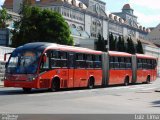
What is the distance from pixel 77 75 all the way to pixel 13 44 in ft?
162

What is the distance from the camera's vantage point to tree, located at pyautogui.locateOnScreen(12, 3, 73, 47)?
252ft

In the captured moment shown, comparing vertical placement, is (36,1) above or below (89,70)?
above

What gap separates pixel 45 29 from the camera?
78.1 m

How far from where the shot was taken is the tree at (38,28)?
76.7 meters

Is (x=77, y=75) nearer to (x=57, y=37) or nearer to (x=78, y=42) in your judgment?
(x=57, y=37)

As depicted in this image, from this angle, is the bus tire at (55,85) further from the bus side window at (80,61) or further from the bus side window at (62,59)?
the bus side window at (80,61)

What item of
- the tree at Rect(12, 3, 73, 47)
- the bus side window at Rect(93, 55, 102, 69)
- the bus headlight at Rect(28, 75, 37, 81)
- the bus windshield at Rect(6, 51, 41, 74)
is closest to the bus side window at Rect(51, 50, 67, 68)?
the bus windshield at Rect(6, 51, 41, 74)

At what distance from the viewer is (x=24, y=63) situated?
24734 millimetres

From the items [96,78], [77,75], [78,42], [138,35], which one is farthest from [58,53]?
[138,35]

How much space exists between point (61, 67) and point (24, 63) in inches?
114

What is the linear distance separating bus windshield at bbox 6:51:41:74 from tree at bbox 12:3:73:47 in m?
51.3

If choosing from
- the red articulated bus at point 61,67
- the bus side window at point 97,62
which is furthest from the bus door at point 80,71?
the bus side window at point 97,62

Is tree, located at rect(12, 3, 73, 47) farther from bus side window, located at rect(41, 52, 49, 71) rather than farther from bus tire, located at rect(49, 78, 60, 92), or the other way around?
bus side window, located at rect(41, 52, 49, 71)

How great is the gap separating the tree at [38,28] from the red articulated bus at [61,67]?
4110cm
